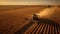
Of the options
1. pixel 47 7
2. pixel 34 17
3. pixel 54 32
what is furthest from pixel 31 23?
pixel 47 7

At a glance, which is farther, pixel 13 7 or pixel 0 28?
pixel 13 7

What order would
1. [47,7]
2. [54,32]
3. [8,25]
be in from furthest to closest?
[47,7]
[8,25]
[54,32]

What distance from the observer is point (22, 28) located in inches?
31.5

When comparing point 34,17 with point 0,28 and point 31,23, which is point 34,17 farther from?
point 0,28

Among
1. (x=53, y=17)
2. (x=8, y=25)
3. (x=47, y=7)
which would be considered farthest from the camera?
(x=47, y=7)

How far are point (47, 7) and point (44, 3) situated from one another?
69 mm

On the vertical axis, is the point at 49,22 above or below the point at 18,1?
below

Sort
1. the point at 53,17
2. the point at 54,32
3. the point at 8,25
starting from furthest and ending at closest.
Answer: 1. the point at 53,17
2. the point at 8,25
3. the point at 54,32

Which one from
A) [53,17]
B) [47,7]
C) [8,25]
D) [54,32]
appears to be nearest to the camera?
[54,32]

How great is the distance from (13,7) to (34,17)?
47cm

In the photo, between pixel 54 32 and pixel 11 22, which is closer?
pixel 54 32

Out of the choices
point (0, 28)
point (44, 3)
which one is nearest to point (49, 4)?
point (44, 3)

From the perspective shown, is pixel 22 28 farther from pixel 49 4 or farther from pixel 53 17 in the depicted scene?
pixel 49 4

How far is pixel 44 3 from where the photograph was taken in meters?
1.35
